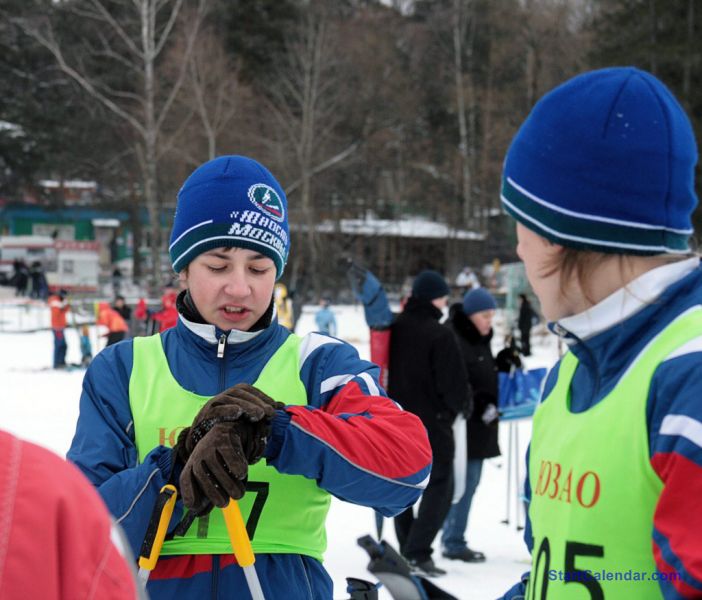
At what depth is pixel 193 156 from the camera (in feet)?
98.9

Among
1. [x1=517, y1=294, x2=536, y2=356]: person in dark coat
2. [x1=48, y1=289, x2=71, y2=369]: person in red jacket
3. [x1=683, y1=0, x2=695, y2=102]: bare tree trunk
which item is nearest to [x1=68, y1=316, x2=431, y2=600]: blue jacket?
[x1=48, y1=289, x2=71, y2=369]: person in red jacket

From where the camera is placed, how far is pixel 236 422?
65.0 inches

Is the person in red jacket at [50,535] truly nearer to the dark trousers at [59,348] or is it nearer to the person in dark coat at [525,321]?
the dark trousers at [59,348]

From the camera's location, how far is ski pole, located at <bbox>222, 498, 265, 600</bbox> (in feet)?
5.66

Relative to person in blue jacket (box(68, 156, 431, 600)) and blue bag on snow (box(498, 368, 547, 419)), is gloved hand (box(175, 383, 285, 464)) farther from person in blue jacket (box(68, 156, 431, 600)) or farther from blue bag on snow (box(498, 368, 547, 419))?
blue bag on snow (box(498, 368, 547, 419))

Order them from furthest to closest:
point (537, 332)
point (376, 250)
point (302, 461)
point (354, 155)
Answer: point (376, 250)
point (354, 155)
point (537, 332)
point (302, 461)

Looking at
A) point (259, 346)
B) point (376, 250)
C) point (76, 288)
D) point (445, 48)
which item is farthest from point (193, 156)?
point (259, 346)

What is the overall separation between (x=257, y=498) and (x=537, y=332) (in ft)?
66.0

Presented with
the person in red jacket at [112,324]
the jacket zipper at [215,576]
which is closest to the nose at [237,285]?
the jacket zipper at [215,576]

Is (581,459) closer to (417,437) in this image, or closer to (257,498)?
(417,437)

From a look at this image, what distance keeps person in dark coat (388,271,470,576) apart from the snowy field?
0.99ft

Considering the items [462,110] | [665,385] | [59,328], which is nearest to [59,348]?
[59,328]

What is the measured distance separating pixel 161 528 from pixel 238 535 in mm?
160

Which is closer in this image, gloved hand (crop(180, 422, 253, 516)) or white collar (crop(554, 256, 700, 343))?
white collar (crop(554, 256, 700, 343))
